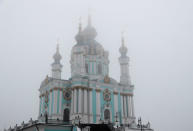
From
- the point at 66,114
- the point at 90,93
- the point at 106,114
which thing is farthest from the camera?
the point at 106,114

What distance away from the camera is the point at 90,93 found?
34656 millimetres

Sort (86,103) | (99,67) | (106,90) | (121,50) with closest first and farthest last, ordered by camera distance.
Result: 1. (86,103)
2. (106,90)
3. (99,67)
4. (121,50)

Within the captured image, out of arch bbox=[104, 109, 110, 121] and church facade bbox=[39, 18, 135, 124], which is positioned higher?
church facade bbox=[39, 18, 135, 124]

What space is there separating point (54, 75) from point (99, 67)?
7.74 metres

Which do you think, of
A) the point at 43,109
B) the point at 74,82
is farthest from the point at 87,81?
the point at 43,109

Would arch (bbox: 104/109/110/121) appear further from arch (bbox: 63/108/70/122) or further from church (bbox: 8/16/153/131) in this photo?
arch (bbox: 63/108/70/122)

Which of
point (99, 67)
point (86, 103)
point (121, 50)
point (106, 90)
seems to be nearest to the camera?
point (86, 103)

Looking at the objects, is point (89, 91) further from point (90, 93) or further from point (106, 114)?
point (106, 114)

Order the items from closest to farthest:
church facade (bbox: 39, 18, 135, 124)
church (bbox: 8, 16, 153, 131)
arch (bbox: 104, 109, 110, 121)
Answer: church (bbox: 8, 16, 153, 131)
church facade (bbox: 39, 18, 135, 124)
arch (bbox: 104, 109, 110, 121)

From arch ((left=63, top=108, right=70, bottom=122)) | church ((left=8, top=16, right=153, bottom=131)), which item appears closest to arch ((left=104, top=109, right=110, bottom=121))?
church ((left=8, top=16, right=153, bottom=131))

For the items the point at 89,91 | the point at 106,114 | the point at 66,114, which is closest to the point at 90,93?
the point at 89,91

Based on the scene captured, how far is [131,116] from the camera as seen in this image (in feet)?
120

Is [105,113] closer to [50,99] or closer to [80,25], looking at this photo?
[50,99]

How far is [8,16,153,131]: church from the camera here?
3309 centimetres
